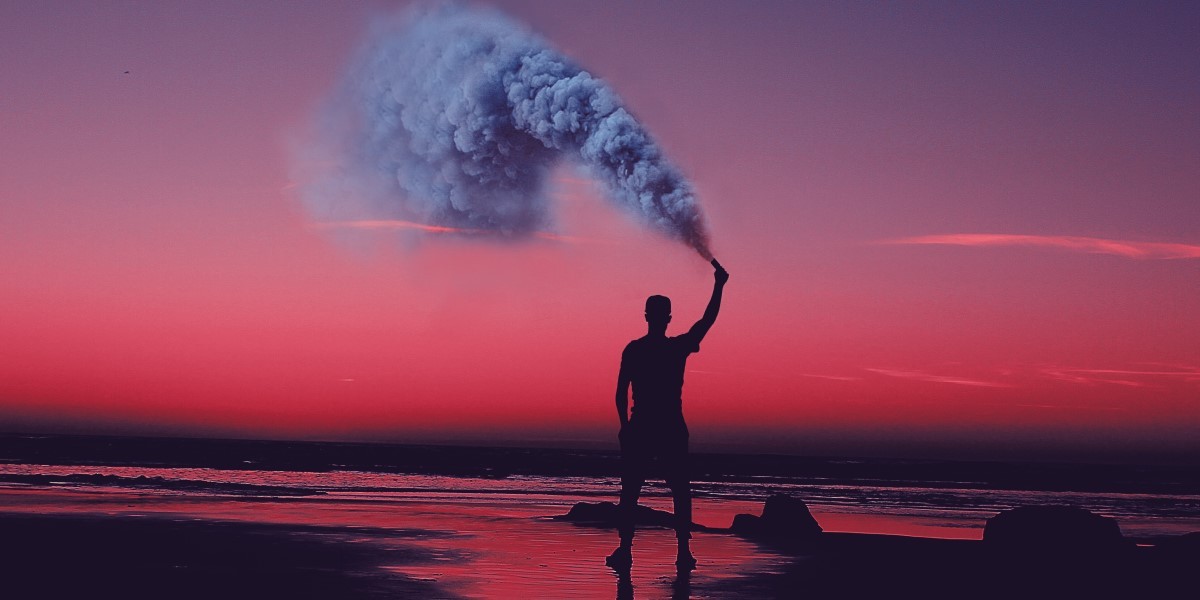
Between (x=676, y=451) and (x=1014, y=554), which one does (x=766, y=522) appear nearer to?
(x=1014, y=554)

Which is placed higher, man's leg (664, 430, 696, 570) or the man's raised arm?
the man's raised arm

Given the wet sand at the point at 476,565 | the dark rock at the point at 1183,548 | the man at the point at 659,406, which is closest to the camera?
the wet sand at the point at 476,565

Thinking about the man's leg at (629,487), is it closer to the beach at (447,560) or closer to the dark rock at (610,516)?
the beach at (447,560)

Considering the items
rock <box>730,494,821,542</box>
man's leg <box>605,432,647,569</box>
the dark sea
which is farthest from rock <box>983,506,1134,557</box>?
the dark sea

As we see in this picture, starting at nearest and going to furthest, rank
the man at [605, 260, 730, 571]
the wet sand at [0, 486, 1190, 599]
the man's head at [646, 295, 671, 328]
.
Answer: the wet sand at [0, 486, 1190, 599]
the man at [605, 260, 730, 571]
the man's head at [646, 295, 671, 328]

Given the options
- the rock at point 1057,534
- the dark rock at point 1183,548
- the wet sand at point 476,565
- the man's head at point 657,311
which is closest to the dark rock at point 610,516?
the wet sand at point 476,565

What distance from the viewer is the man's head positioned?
10.0 meters

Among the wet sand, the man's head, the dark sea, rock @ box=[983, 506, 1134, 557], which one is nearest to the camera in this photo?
the wet sand

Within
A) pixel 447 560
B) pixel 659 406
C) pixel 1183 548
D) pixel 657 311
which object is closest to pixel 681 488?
pixel 659 406

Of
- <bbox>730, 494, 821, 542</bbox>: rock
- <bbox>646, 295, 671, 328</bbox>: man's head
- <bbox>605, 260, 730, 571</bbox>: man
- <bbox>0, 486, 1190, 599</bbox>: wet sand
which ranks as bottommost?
<bbox>0, 486, 1190, 599</bbox>: wet sand

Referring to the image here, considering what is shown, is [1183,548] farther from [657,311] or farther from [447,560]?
[447,560]

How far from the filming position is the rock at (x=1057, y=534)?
11.6m

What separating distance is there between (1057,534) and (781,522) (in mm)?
5142

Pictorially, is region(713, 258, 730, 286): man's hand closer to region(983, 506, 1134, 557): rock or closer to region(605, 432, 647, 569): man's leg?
region(605, 432, 647, 569): man's leg
